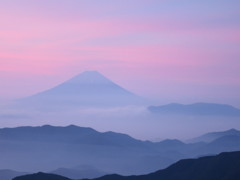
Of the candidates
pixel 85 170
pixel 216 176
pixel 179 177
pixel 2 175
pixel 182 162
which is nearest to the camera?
pixel 216 176

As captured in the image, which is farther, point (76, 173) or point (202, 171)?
point (76, 173)

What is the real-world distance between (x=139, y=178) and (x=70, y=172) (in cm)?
8266

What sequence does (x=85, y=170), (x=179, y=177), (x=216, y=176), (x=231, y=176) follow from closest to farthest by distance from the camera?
1. (x=231, y=176)
2. (x=216, y=176)
3. (x=179, y=177)
4. (x=85, y=170)

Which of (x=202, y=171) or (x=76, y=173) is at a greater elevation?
(x=76, y=173)

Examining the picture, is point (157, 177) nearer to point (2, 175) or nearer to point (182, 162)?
point (182, 162)

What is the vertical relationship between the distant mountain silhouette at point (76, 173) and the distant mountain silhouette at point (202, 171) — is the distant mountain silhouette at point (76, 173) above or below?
above

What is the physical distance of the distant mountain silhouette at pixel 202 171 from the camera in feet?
231

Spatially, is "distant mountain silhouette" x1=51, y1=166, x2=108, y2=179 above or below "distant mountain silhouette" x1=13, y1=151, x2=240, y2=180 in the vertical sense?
above

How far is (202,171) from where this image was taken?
75.3m

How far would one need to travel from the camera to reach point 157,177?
77.8 m

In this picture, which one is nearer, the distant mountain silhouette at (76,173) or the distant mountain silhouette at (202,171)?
the distant mountain silhouette at (202,171)

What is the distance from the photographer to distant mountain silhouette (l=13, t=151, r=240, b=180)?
231 ft

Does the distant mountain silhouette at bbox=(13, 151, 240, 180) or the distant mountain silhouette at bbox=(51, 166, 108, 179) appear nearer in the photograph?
the distant mountain silhouette at bbox=(13, 151, 240, 180)

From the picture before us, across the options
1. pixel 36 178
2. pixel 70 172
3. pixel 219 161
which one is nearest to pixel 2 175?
pixel 70 172
